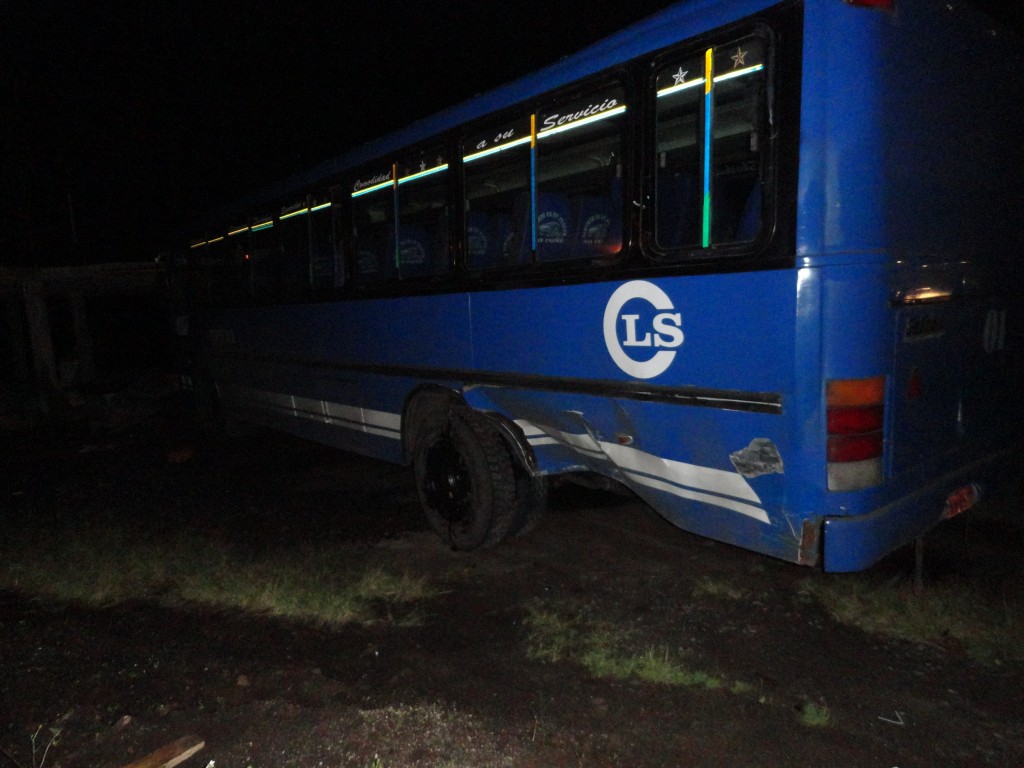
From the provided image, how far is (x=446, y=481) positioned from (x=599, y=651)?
1.87 m

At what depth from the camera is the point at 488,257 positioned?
472 centimetres

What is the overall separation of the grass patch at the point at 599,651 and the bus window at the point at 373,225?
9.43 ft

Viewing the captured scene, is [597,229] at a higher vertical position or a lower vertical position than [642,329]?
higher

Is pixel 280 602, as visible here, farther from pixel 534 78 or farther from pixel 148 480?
pixel 148 480

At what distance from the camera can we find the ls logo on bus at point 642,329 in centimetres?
350

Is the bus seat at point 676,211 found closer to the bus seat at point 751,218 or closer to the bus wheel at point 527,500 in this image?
the bus seat at point 751,218

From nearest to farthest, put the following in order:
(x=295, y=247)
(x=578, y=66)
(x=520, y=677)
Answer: (x=520, y=677), (x=578, y=66), (x=295, y=247)

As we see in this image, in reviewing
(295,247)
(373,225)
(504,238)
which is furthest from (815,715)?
(295,247)

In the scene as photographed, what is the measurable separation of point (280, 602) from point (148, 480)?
431 cm

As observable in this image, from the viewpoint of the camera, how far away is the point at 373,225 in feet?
18.6

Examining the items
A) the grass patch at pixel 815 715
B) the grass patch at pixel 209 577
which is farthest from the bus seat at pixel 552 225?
the grass patch at pixel 815 715

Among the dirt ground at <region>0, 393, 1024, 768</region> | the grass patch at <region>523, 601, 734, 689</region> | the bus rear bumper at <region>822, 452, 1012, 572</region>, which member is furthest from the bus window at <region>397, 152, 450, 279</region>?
the bus rear bumper at <region>822, 452, 1012, 572</region>

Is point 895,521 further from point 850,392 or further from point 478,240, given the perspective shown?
point 478,240

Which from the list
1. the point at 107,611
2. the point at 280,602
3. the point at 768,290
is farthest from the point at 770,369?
the point at 107,611
